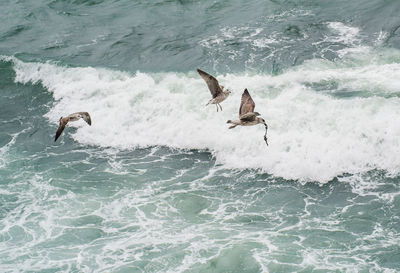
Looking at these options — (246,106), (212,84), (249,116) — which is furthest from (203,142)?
(212,84)

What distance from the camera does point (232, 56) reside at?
20.9 metres

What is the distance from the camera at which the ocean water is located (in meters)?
12.8

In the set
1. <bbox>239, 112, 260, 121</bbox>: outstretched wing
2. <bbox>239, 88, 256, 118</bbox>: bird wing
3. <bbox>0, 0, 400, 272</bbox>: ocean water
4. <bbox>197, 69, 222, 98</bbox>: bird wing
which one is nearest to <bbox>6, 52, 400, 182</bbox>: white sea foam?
<bbox>0, 0, 400, 272</bbox>: ocean water

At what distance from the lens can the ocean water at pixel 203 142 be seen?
41.8 ft

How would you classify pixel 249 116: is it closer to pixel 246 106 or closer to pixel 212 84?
pixel 246 106

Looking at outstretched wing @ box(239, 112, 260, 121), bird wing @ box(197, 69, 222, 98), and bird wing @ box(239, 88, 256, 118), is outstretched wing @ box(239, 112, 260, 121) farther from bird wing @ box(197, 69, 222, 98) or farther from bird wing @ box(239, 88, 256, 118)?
bird wing @ box(197, 69, 222, 98)

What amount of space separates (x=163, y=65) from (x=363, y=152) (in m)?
8.16

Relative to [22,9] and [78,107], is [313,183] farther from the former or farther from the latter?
[22,9]

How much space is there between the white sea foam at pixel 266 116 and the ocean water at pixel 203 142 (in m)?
Answer: 0.04

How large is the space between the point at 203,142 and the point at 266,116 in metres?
1.77

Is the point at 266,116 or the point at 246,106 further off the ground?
the point at 246,106

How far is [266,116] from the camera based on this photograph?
17.4 meters

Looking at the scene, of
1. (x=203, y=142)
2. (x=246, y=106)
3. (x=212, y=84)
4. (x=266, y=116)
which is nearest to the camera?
(x=212, y=84)

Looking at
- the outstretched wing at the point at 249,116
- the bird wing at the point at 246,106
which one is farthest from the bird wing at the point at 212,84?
the outstretched wing at the point at 249,116
